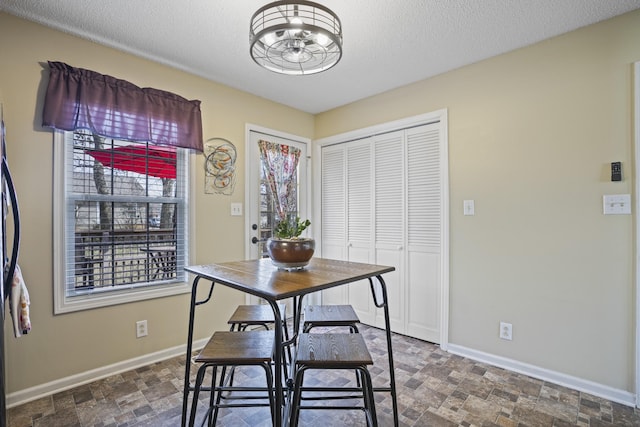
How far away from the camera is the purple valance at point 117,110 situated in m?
2.10

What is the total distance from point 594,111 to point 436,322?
78.7 inches

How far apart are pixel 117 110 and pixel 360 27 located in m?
1.83

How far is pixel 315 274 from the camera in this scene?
1.60m

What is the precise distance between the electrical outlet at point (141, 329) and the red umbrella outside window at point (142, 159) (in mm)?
1166

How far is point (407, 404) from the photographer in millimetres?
2014

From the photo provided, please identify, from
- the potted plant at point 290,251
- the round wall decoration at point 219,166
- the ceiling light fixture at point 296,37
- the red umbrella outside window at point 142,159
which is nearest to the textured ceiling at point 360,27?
the ceiling light fixture at point 296,37

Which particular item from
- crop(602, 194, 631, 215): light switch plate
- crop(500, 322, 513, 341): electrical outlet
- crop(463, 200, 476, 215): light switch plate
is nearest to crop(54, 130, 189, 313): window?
crop(463, 200, 476, 215): light switch plate

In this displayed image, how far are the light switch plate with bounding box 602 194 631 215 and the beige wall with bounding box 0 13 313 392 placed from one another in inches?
118

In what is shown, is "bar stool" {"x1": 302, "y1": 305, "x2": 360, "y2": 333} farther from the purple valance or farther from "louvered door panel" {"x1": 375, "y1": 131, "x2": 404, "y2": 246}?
the purple valance

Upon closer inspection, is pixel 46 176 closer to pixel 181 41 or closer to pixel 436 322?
pixel 181 41

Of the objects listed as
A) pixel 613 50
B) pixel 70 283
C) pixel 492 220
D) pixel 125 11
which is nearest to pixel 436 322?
pixel 492 220

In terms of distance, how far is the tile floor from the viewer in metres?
1.84

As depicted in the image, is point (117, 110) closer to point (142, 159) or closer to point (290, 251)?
point (142, 159)

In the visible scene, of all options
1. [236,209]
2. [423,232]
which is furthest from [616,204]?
[236,209]
